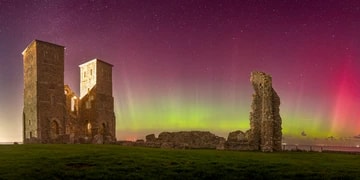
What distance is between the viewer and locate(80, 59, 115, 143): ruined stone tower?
6216cm

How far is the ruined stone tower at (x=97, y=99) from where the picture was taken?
62.2 m

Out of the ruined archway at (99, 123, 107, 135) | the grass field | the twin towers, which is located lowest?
the grass field

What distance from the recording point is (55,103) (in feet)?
180

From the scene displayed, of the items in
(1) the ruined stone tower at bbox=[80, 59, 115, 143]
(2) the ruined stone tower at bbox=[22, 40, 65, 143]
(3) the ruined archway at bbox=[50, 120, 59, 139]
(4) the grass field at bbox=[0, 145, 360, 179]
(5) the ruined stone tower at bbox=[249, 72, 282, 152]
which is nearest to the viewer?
(4) the grass field at bbox=[0, 145, 360, 179]

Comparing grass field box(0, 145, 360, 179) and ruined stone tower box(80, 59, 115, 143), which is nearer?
grass field box(0, 145, 360, 179)

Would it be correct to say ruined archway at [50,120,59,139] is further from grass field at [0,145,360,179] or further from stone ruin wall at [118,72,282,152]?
grass field at [0,145,360,179]

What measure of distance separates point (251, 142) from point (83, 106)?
34.9 m

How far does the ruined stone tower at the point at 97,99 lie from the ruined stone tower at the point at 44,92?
23.4 ft

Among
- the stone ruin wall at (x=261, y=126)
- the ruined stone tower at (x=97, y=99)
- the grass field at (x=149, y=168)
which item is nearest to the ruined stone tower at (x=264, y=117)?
the stone ruin wall at (x=261, y=126)

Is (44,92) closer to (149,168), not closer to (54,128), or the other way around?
(54,128)

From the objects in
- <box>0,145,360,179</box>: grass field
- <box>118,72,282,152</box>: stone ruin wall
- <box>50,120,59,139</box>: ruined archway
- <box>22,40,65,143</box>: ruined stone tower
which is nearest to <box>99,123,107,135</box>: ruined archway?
<box>22,40,65,143</box>: ruined stone tower

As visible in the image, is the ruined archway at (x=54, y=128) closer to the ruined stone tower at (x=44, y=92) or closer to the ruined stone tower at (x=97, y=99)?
the ruined stone tower at (x=44, y=92)

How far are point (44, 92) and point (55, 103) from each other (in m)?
2.33

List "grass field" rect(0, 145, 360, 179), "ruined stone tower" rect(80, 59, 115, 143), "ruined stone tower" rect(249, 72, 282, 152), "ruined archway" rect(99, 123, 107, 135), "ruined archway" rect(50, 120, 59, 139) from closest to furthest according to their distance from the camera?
"grass field" rect(0, 145, 360, 179), "ruined stone tower" rect(249, 72, 282, 152), "ruined archway" rect(50, 120, 59, 139), "ruined stone tower" rect(80, 59, 115, 143), "ruined archway" rect(99, 123, 107, 135)
